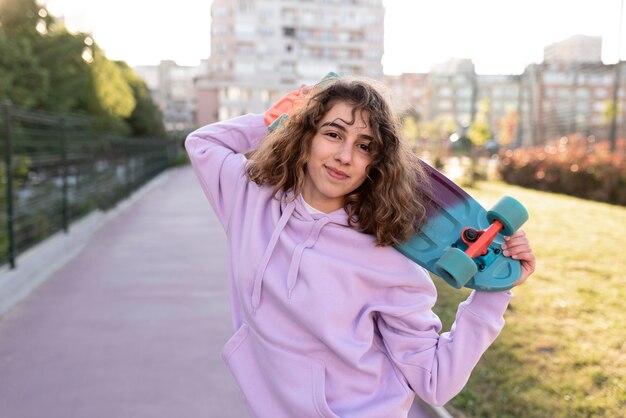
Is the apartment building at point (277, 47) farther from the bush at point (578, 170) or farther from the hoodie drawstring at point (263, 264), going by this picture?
the hoodie drawstring at point (263, 264)

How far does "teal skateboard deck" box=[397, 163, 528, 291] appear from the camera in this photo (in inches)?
65.6

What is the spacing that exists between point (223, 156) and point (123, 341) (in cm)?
308

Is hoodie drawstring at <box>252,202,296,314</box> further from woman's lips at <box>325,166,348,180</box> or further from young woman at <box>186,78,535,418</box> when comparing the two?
woman's lips at <box>325,166,348,180</box>

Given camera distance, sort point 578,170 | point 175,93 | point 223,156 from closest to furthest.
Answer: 1. point 223,156
2. point 578,170
3. point 175,93

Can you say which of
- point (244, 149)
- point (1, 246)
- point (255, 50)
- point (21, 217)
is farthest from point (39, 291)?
point (255, 50)

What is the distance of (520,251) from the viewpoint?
5.60ft

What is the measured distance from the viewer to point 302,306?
71.2 inches

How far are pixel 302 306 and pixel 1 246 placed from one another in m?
5.42

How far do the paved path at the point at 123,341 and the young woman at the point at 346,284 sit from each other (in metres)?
1.93

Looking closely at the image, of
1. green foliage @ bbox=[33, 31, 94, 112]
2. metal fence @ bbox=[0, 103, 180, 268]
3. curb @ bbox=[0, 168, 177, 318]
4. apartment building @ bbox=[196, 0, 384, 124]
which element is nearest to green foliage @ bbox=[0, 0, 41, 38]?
green foliage @ bbox=[33, 31, 94, 112]

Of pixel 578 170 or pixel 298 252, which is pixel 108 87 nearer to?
pixel 578 170

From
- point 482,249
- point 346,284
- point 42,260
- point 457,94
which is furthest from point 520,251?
point 457,94

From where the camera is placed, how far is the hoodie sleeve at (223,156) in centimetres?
212

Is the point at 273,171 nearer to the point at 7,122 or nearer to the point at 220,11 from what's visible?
the point at 7,122
